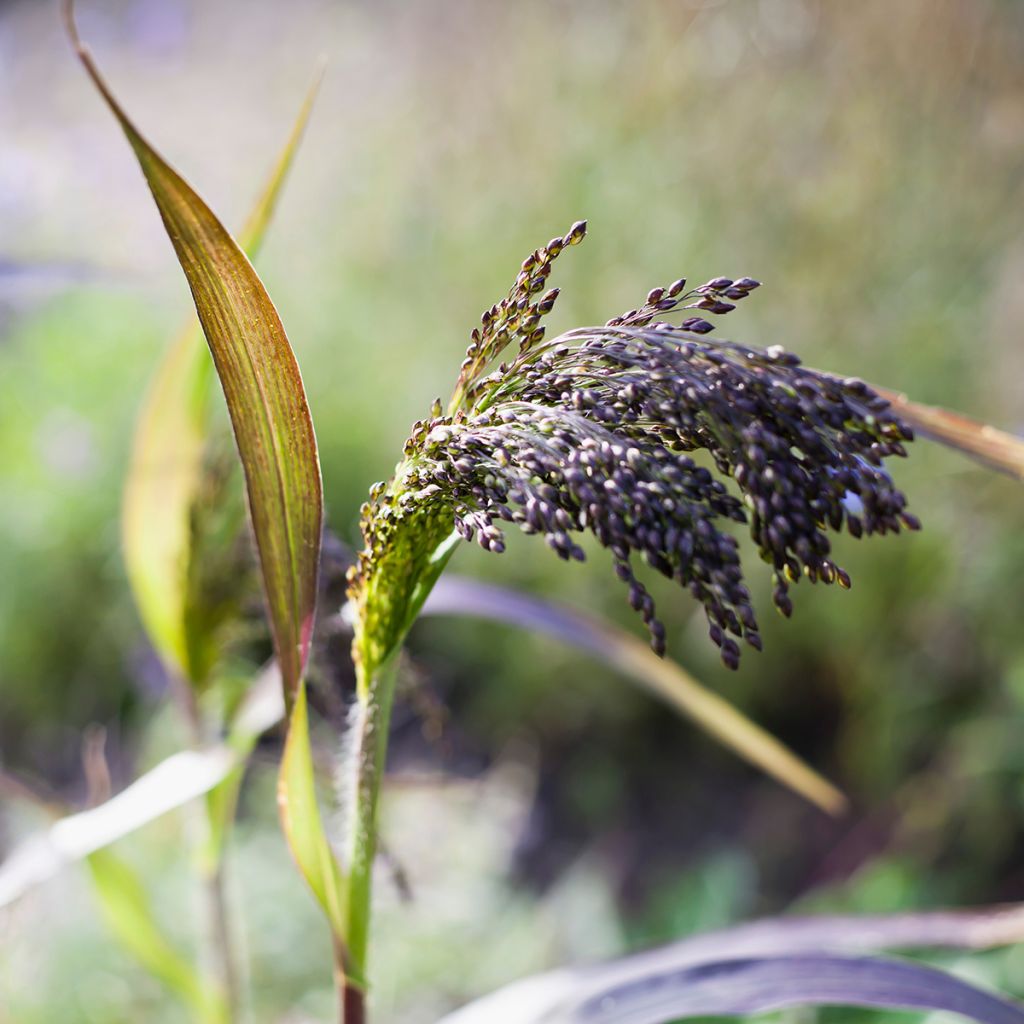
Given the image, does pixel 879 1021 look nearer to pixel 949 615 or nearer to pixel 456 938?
pixel 456 938

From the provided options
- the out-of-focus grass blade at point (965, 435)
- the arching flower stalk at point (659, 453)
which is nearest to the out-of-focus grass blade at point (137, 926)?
the arching flower stalk at point (659, 453)

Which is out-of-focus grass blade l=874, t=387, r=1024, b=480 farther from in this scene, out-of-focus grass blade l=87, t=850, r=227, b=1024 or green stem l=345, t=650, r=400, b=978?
out-of-focus grass blade l=87, t=850, r=227, b=1024

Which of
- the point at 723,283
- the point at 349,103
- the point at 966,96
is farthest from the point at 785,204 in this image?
the point at 349,103

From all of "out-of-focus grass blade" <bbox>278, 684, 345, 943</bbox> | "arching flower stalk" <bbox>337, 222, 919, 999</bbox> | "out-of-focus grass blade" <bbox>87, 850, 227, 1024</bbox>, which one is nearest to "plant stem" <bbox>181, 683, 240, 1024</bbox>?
"out-of-focus grass blade" <bbox>87, 850, 227, 1024</bbox>

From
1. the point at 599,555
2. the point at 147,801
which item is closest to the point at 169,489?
the point at 147,801

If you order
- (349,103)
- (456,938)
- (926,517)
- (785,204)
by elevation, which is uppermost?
(349,103)

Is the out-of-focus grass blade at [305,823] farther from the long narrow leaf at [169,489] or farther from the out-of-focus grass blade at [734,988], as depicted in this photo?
the long narrow leaf at [169,489]
